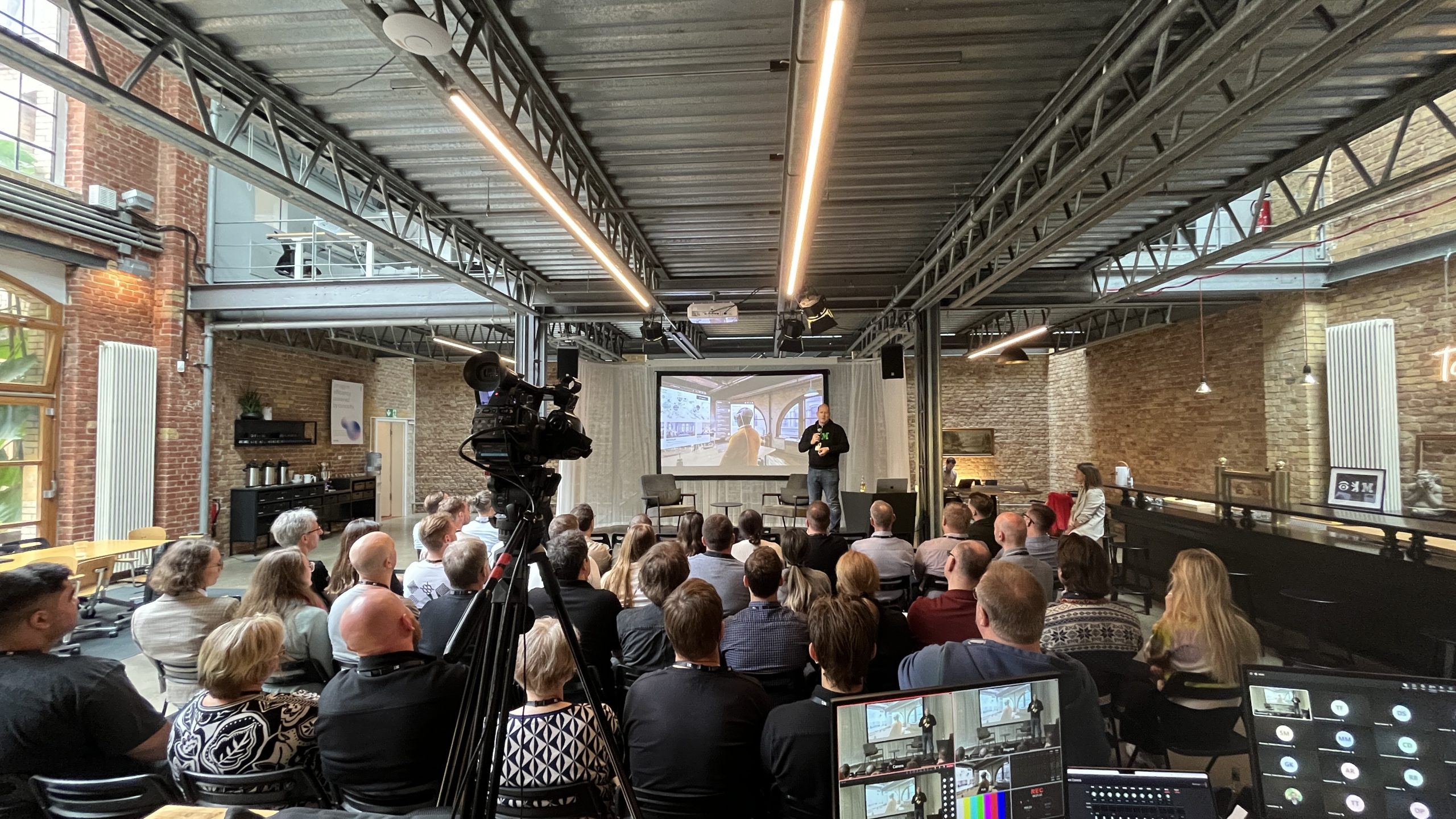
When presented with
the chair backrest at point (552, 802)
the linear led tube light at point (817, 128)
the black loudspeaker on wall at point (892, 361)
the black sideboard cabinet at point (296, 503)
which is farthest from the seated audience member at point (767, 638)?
the black sideboard cabinet at point (296, 503)

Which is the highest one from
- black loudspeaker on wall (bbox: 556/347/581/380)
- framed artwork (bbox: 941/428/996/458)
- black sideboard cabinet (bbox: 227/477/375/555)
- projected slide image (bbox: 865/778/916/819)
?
black loudspeaker on wall (bbox: 556/347/581/380)

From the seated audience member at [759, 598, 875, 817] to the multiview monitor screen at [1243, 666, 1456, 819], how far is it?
87cm

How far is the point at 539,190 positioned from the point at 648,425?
6957mm

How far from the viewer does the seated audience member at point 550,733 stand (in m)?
1.68

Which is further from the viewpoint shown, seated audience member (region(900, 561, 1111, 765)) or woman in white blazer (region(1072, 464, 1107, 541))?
woman in white blazer (region(1072, 464, 1107, 541))

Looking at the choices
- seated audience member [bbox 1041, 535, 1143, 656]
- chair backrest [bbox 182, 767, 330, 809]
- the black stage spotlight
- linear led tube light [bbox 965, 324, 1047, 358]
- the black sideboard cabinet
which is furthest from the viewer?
the black sideboard cabinet

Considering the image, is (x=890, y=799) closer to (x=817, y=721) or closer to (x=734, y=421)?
(x=817, y=721)

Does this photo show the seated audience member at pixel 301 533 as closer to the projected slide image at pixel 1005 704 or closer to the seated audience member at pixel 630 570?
the seated audience member at pixel 630 570

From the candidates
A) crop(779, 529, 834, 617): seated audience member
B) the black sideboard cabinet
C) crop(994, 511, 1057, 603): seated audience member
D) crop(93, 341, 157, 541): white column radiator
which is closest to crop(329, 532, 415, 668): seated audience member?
crop(779, 529, 834, 617): seated audience member

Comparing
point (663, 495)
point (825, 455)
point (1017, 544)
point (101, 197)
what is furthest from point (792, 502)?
point (101, 197)

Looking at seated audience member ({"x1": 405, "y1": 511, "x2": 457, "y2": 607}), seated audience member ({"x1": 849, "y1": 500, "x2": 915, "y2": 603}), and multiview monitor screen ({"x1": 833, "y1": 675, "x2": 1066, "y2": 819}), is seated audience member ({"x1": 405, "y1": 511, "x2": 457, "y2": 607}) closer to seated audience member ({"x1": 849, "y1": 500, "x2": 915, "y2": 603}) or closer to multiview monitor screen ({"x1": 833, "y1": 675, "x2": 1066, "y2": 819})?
seated audience member ({"x1": 849, "y1": 500, "x2": 915, "y2": 603})

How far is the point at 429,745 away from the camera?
1778mm

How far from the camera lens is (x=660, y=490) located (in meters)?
9.77

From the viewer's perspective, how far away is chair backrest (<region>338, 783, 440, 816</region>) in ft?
5.76
